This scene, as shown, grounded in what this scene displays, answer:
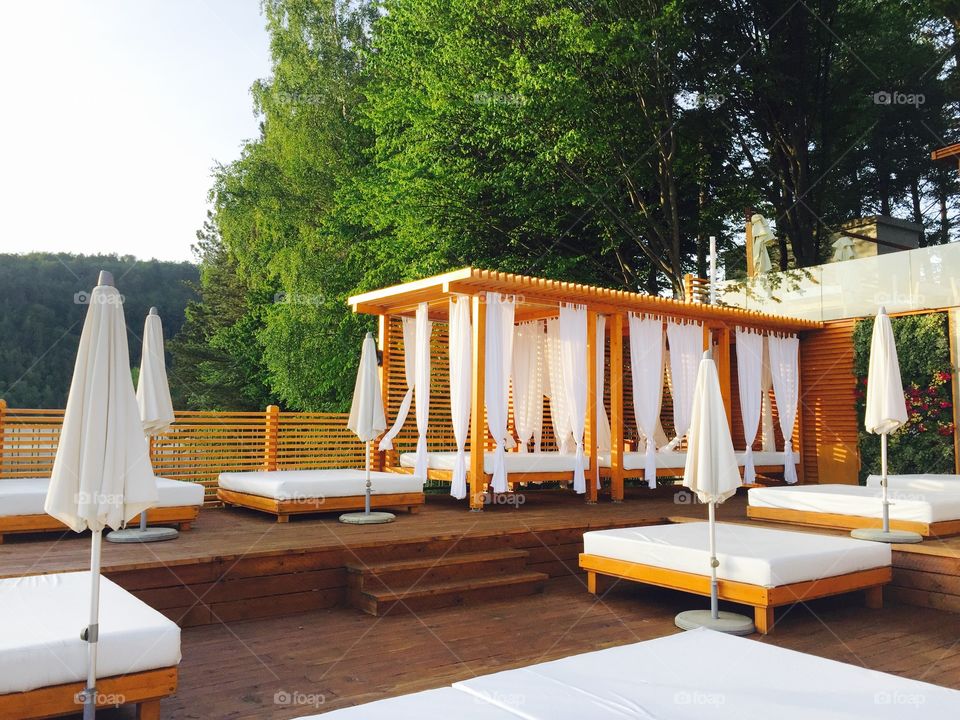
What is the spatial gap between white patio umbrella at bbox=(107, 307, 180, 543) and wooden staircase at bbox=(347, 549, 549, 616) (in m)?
1.67

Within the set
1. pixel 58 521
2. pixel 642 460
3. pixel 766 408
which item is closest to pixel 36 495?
pixel 58 521

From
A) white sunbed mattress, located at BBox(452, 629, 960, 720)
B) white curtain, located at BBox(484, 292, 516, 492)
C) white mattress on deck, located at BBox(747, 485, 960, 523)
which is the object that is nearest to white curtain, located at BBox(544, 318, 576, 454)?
white curtain, located at BBox(484, 292, 516, 492)

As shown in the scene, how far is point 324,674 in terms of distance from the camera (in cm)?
385

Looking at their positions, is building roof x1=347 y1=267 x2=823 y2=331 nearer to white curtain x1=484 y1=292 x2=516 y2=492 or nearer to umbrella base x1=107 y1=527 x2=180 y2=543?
white curtain x1=484 y1=292 x2=516 y2=492

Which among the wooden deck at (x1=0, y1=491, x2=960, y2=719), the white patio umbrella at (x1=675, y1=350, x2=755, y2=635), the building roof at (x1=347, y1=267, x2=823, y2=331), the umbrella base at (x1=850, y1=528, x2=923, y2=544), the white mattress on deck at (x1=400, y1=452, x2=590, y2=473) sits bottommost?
the wooden deck at (x1=0, y1=491, x2=960, y2=719)

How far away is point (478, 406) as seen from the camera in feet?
25.9

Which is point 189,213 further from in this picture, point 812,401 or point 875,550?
point 875,550

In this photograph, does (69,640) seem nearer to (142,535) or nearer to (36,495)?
(142,535)

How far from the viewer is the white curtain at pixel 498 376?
26.0 feet

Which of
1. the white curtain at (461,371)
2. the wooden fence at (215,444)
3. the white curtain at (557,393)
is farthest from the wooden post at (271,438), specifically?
the white curtain at (557,393)

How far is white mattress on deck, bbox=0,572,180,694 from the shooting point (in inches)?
109

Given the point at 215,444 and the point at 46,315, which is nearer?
the point at 215,444

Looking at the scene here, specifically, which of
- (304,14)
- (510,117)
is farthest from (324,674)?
(304,14)

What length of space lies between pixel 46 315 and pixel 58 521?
26976 mm
